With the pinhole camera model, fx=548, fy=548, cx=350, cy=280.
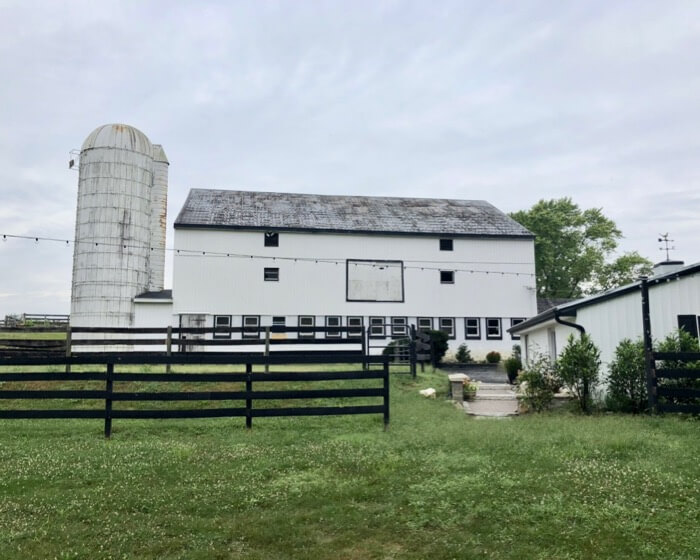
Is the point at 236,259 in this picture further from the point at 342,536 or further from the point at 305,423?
the point at 342,536

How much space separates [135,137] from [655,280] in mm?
23562

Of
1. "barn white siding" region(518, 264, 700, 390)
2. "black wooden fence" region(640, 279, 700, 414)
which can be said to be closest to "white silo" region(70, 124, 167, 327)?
"barn white siding" region(518, 264, 700, 390)

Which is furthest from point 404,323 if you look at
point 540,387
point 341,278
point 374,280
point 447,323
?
point 540,387

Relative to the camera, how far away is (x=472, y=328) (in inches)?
1146

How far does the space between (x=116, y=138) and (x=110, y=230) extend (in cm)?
446

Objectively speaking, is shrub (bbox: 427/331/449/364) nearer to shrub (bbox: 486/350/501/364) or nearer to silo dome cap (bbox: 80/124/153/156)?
shrub (bbox: 486/350/501/364)

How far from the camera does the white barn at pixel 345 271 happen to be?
27.2 metres

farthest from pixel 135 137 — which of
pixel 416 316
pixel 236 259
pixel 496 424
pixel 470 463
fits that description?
pixel 470 463

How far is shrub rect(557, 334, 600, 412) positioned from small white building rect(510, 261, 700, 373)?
1.56 m

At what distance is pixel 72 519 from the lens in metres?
4.49

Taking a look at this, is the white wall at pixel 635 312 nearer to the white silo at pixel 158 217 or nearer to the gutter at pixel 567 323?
the gutter at pixel 567 323

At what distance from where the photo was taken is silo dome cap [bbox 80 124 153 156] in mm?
25875

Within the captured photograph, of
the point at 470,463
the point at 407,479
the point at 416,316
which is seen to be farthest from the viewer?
the point at 416,316

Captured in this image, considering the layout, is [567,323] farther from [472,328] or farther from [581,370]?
[472,328]
